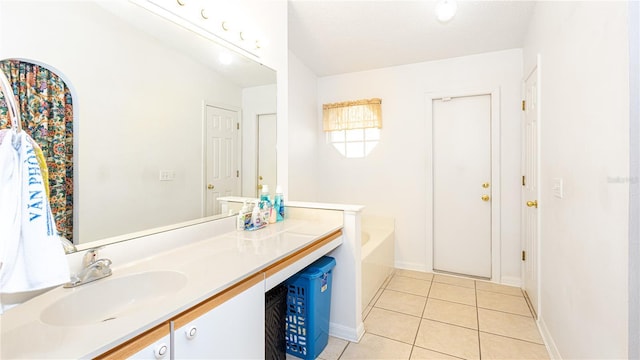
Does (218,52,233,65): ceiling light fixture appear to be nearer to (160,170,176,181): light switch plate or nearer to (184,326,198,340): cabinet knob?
(160,170,176,181): light switch plate

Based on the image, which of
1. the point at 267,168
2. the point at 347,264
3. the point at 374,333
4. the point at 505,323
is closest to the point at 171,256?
the point at 267,168

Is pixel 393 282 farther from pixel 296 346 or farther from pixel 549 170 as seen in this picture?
pixel 549 170

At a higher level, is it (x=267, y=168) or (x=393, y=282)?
(x=267, y=168)

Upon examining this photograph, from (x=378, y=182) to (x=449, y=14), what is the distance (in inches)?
73.2

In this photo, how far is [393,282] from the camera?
295 cm

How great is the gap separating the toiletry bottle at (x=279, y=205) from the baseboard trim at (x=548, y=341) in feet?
6.14

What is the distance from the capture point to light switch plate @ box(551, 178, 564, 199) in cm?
158

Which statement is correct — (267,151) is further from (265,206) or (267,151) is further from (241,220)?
(241,220)

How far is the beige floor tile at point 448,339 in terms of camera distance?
6.00ft

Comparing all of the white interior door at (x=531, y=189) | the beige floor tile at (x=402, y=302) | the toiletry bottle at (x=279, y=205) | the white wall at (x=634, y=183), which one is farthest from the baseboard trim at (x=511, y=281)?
the toiletry bottle at (x=279, y=205)

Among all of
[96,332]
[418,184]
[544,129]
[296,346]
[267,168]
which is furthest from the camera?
[418,184]

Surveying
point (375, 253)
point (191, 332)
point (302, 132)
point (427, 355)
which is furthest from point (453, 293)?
point (191, 332)

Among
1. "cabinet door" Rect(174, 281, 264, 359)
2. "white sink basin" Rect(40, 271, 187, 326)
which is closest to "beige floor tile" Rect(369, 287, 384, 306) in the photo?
"cabinet door" Rect(174, 281, 264, 359)

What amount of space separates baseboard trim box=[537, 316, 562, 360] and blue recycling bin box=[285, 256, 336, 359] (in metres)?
1.39
